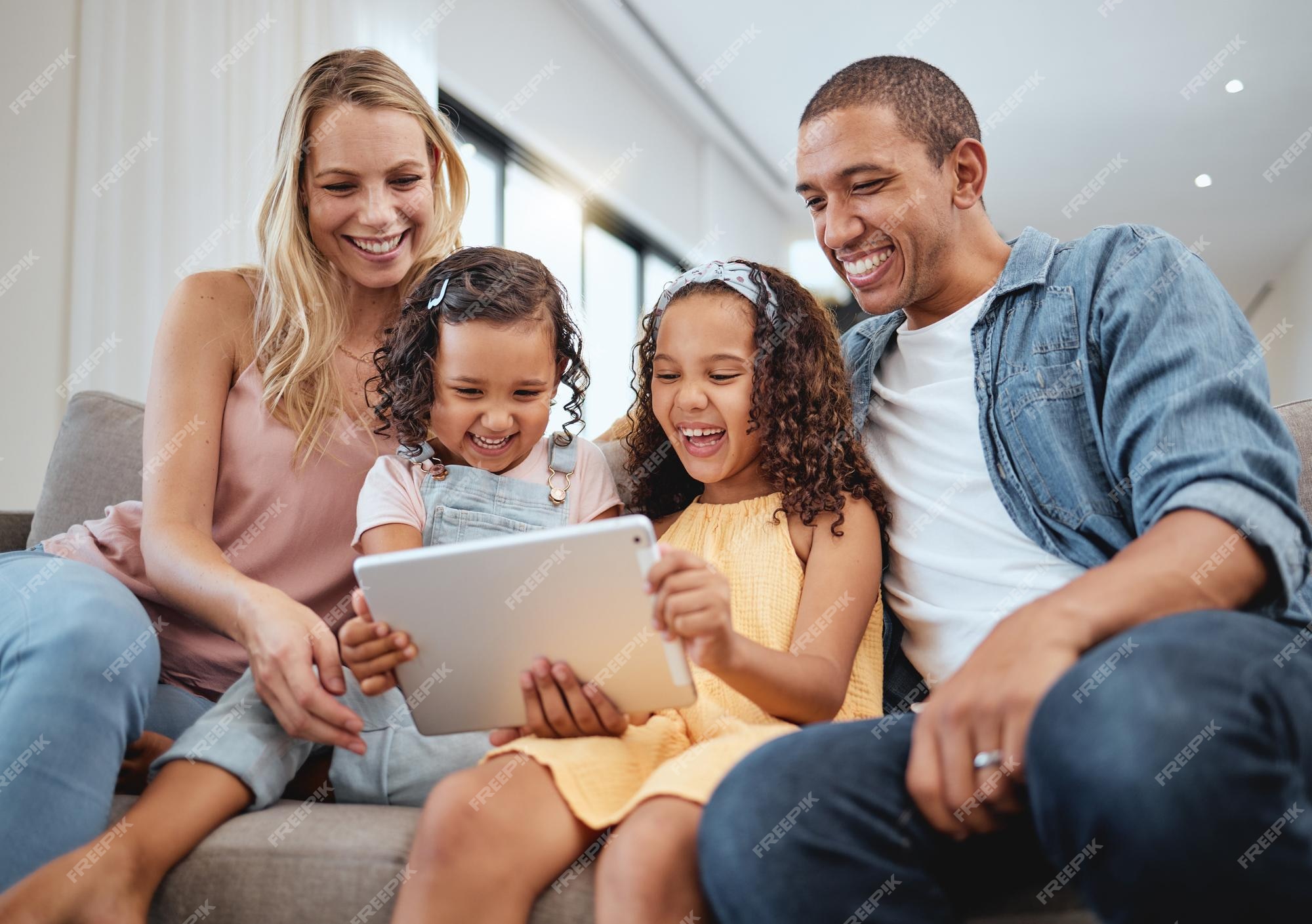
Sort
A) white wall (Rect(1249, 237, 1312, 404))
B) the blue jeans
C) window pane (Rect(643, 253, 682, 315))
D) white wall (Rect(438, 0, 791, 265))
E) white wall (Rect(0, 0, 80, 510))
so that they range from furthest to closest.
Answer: white wall (Rect(1249, 237, 1312, 404))
window pane (Rect(643, 253, 682, 315))
white wall (Rect(438, 0, 791, 265))
white wall (Rect(0, 0, 80, 510))
the blue jeans

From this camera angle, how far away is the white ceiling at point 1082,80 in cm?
464

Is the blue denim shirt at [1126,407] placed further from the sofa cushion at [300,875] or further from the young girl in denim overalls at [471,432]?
the sofa cushion at [300,875]

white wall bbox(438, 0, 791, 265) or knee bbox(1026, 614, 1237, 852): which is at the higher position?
white wall bbox(438, 0, 791, 265)

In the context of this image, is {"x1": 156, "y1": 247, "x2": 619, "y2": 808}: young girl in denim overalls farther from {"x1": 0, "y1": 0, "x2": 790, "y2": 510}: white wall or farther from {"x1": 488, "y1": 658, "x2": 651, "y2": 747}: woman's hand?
{"x1": 0, "y1": 0, "x2": 790, "y2": 510}: white wall

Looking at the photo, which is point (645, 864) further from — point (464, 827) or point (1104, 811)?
point (1104, 811)

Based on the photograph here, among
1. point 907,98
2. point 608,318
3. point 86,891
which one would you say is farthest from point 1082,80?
point 86,891

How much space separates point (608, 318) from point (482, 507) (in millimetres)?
4330

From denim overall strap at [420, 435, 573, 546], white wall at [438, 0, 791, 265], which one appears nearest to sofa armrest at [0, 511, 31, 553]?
denim overall strap at [420, 435, 573, 546]

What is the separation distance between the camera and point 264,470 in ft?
4.59

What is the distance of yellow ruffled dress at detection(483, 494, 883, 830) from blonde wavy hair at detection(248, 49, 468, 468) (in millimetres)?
546

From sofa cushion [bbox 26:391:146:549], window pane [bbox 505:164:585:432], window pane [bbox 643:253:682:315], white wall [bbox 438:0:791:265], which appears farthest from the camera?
window pane [bbox 643:253:682:315]

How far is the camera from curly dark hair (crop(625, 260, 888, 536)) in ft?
4.13

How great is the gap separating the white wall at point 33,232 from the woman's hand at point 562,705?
178cm

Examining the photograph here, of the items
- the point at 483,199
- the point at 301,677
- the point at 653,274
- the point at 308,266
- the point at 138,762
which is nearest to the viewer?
the point at 301,677
